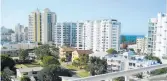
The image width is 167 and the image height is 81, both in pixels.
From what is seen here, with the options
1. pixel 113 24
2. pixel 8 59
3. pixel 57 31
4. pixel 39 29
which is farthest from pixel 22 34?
pixel 8 59

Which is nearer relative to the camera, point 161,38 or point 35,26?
point 161,38

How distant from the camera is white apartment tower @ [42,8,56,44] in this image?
12.5 m

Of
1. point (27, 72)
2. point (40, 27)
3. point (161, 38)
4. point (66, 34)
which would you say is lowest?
point (27, 72)

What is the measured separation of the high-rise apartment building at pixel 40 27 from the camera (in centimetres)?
1245

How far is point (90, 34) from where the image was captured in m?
10.6

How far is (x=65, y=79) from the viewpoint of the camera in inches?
50.7

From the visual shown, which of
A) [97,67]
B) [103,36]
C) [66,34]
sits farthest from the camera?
[66,34]

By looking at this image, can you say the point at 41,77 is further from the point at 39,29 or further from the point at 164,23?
the point at 39,29

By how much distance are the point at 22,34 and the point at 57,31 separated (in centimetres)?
212

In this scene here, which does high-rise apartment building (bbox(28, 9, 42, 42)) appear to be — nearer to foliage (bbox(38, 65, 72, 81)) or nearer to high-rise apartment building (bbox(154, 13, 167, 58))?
high-rise apartment building (bbox(154, 13, 167, 58))

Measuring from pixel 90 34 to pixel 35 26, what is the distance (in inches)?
142

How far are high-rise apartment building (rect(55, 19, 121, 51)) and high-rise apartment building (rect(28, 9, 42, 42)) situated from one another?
105cm

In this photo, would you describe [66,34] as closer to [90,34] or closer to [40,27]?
[40,27]

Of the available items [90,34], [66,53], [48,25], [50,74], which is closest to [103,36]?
[90,34]
